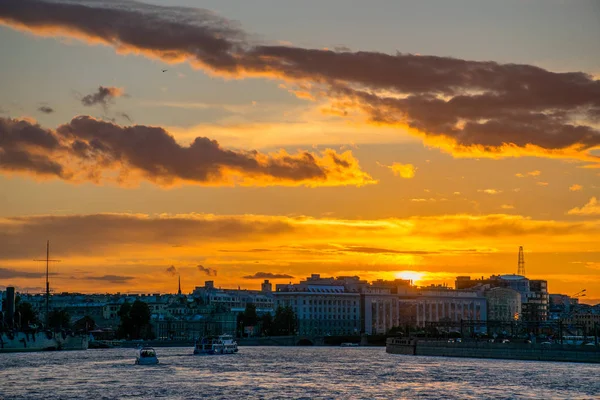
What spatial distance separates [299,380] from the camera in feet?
351

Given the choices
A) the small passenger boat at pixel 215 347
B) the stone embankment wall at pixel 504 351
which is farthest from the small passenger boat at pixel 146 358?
the stone embankment wall at pixel 504 351

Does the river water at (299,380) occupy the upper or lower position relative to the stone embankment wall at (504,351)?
lower

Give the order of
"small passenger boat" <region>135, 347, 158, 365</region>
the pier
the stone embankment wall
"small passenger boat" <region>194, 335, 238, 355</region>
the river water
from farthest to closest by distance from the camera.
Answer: "small passenger boat" <region>194, 335, 238, 355</region> → the pier → the stone embankment wall → "small passenger boat" <region>135, 347, 158, 365</region> → the river water

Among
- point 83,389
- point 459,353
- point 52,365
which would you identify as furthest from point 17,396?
point 459,353

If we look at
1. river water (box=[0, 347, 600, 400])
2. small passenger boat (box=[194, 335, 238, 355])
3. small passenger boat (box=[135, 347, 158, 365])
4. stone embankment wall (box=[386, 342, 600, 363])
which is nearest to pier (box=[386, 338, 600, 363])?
stone embankment wall (box=[386, 342, 600, 363])

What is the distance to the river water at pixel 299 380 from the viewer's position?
295ft

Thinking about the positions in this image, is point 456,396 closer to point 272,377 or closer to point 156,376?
point 272,377

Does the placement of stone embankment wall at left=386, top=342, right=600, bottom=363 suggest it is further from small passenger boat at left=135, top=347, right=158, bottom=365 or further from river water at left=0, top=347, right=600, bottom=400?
small passenger boat at left=135, top=347, right=158, bottom=365

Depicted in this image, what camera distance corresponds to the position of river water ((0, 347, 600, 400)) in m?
89.9

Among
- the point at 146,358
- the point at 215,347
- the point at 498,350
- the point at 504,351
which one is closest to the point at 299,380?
the point at 146,358

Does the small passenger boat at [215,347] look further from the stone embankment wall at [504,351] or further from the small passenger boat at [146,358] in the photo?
the small passenger boat at [146,358]

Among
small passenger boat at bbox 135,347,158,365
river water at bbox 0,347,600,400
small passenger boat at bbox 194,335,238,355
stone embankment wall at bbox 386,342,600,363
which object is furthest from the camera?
small passenger boat at bbox 194,335,238,355

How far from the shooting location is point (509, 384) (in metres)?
100

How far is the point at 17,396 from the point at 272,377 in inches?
1163
